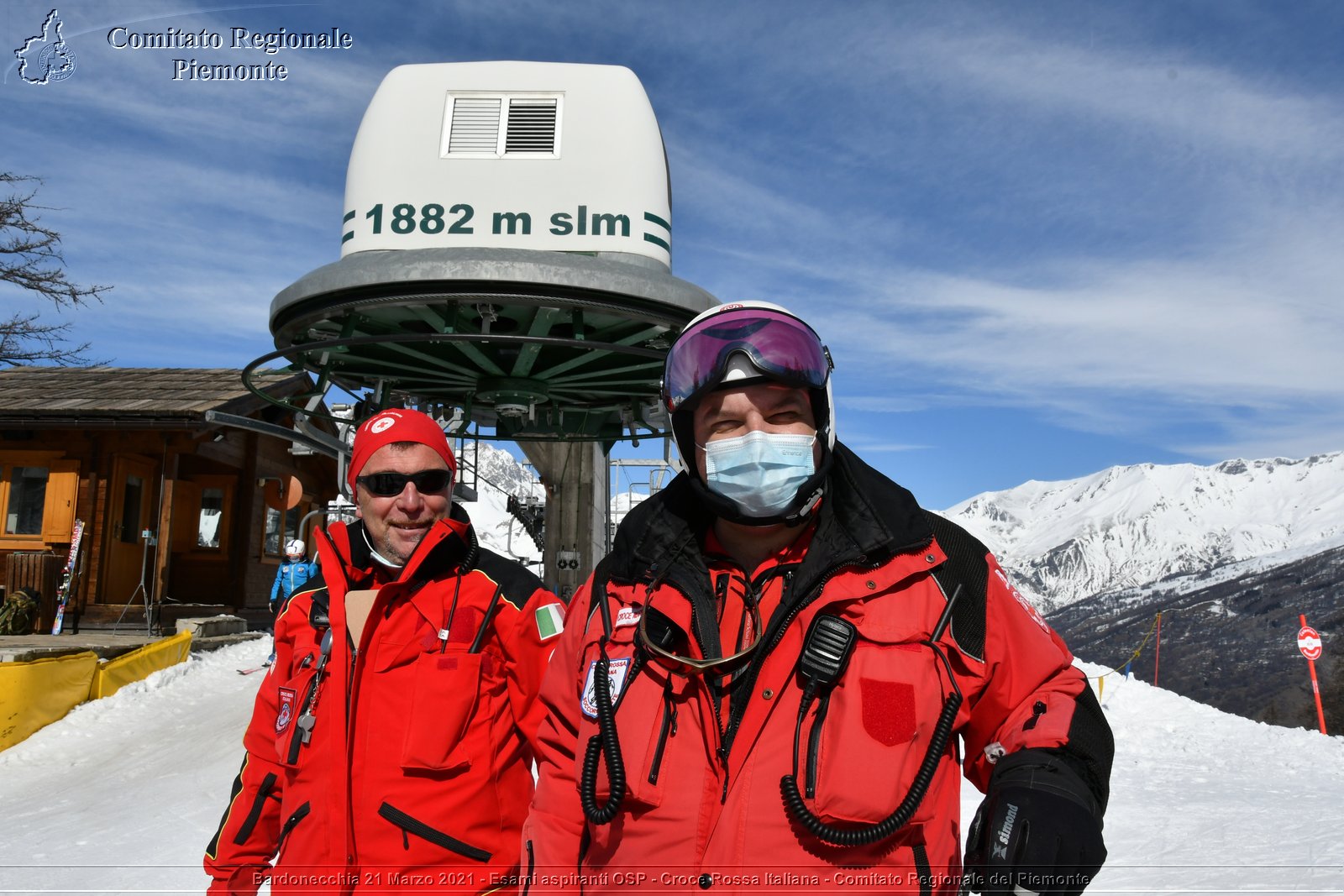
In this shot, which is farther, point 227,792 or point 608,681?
point 227,792

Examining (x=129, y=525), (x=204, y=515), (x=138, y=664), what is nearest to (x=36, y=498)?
(x=129, y=525)

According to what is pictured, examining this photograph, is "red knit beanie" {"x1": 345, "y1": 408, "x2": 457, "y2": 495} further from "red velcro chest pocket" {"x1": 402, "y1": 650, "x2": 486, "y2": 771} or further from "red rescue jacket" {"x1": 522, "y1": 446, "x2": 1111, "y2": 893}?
"red rescue jacket" {"x1": 522, "y1": 446, "x2": 1111, "y2": 893}

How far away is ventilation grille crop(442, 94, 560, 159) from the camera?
18.4 ft

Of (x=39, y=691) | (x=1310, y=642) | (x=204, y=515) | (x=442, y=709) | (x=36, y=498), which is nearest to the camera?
(x=442, y=709)

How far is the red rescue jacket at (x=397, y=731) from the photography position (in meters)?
2.28

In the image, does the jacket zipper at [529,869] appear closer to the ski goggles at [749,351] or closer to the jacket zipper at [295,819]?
the jacket zipper at [295,819]

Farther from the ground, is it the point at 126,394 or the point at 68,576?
the point at 126,394

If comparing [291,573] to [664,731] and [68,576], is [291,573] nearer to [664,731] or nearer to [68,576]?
[68,576]

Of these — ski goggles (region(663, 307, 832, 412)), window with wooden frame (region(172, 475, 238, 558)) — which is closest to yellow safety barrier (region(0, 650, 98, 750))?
window with wooden frame (region(172, 475, 238, 558))

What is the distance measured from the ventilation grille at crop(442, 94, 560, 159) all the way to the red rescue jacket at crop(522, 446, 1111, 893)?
4312 millimetres

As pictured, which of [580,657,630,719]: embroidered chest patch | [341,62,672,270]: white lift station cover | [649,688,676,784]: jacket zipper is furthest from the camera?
[341,62,672,270]: white lift station cover

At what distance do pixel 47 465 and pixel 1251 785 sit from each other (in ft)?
56.4

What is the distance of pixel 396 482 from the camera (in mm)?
2738

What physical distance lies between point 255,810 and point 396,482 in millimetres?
962
